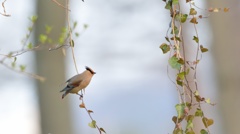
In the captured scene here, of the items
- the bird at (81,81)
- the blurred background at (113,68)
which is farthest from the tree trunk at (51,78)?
the bird at (81,81)

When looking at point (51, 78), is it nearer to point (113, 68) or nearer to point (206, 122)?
point (113, 68)

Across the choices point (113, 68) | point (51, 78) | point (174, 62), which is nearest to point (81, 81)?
point (174, 62)

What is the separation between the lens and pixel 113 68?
240 inches

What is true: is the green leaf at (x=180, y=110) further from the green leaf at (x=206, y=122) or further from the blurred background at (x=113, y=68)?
the blurred background at (x=113, y=68)

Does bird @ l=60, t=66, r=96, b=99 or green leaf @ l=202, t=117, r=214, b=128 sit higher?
bird @ l=60, t=66, r=96, b=99

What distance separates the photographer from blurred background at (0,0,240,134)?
14.5ft

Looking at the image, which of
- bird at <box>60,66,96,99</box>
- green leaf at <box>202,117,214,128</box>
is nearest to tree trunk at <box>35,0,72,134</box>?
bird at <box>60,66,96,99</box>

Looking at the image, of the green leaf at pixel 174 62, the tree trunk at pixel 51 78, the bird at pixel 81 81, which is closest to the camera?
the green leaf at pixel 174 62

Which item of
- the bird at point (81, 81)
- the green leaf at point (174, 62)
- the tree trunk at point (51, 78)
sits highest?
the tree trunk at point (51, 78)

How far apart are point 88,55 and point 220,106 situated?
1.22m

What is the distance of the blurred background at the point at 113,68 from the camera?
14.5 ft

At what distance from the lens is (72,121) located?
4.50 meters

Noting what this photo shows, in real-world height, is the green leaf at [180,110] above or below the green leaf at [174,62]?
below

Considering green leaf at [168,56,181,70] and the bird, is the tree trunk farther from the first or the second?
green leaf at [168,56,181,70]
